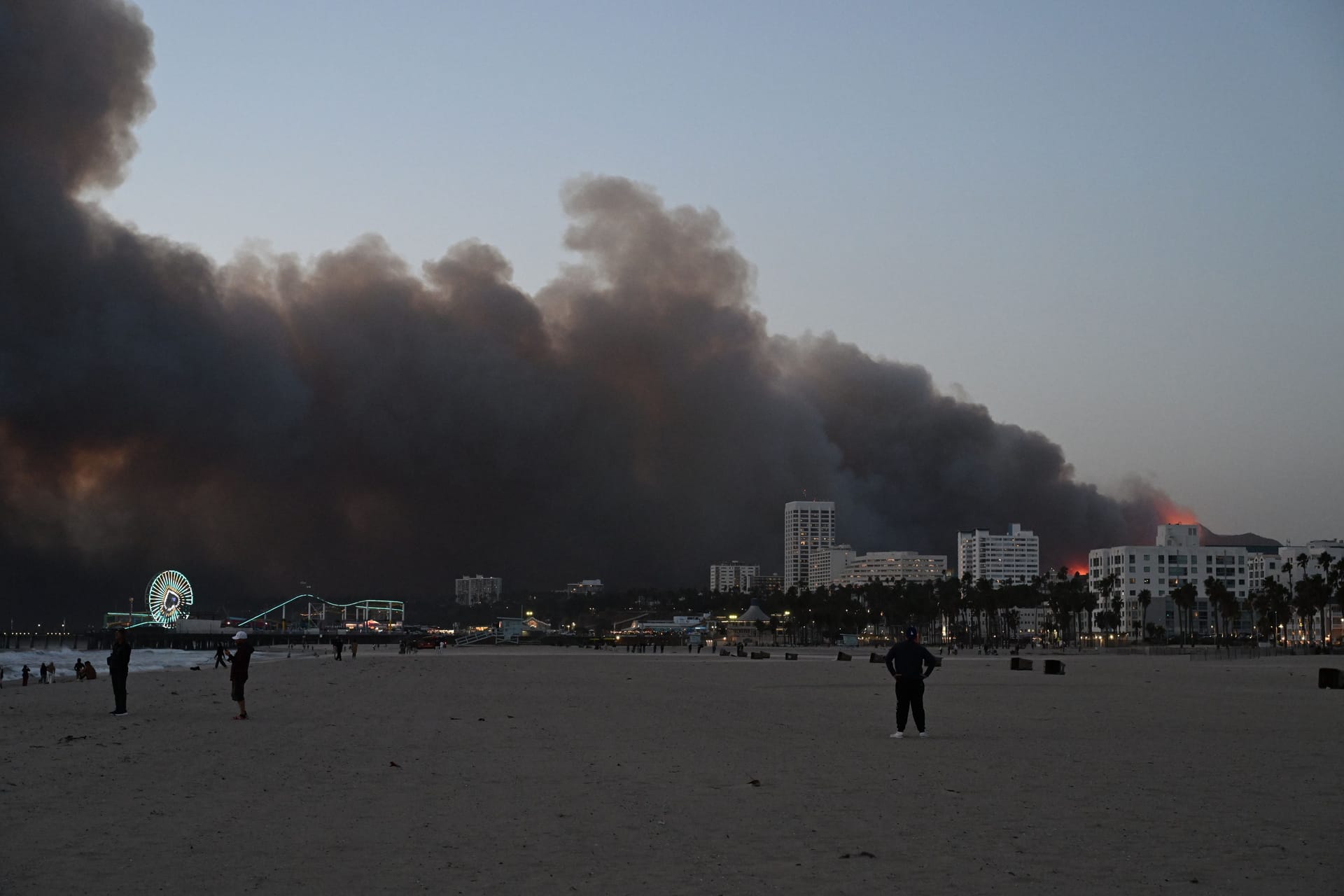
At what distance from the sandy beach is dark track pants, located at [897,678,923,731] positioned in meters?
0.46

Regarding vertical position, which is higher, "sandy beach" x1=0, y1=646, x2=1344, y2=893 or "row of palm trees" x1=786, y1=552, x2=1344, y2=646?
"sandy beach" x1=0, y1=646, x2=1344, y2=893

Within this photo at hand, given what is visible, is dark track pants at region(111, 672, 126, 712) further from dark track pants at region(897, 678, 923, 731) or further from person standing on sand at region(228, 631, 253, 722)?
dark track pants at region(897, 678, 923, 731)

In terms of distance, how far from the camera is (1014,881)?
8.27 metres

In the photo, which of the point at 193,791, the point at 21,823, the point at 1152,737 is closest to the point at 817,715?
the point at 1152,737

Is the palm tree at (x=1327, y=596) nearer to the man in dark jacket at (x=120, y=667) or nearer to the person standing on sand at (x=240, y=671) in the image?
the person standing on sand at (x=240, y=671)

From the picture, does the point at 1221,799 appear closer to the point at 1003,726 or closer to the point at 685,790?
the point at 685,790

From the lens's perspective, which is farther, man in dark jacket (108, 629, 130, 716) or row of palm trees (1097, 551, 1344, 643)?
row of palm trees (1097, 551, 1344, 643)

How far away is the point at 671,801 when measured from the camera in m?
12.1

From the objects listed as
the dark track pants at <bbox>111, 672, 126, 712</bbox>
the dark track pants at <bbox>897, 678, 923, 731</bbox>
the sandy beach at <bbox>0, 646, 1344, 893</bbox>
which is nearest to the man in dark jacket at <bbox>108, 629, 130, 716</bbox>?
the dark track pants at <bbox>111, 672, 126, 712</bbox>

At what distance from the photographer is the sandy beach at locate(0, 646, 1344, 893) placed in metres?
8.58

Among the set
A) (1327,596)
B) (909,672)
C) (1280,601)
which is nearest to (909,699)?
(909,672)

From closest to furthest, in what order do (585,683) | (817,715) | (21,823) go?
(21,823), (817,715), (585,683)

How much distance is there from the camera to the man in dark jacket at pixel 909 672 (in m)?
17.8

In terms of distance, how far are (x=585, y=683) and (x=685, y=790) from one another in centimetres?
2947
